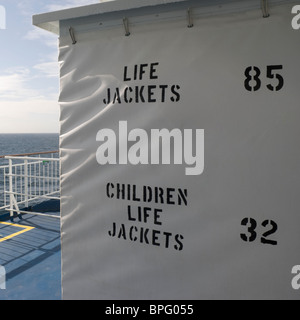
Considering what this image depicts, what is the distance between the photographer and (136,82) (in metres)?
2.34

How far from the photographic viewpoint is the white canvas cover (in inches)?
76.5

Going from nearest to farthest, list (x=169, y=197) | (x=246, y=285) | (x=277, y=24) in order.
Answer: (x=277, y=24) < (x=246, y=285) < (x=169, y=197)

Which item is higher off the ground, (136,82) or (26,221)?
(136,82)

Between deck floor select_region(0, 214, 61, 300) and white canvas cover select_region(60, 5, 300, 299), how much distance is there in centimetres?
137

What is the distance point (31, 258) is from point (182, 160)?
11.9 feet

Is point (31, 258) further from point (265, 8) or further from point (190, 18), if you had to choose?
point (265, 8)

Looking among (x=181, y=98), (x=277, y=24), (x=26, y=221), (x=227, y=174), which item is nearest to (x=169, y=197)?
(x=227, y=174)


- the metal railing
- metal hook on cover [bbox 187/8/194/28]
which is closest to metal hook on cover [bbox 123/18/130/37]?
metal hook on cover [bbox 187/8/194/28]

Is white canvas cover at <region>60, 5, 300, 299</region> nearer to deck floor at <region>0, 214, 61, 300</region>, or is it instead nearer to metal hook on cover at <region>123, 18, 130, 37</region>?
metal hook on cover at <region>123, 18, 130, 37</region>

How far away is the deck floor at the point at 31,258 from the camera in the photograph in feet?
12.3

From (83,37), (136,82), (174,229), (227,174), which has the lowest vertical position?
(174,229)

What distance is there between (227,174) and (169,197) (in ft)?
1.59

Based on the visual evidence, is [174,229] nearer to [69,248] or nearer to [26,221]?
[69,248]
